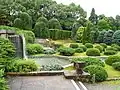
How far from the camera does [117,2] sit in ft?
120

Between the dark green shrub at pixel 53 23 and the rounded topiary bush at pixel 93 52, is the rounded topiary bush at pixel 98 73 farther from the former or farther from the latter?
the dark green shrub at pixel 53 23

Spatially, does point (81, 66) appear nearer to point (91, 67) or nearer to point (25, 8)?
point (91, 67)

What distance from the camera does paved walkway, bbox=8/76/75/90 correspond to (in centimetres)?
1015

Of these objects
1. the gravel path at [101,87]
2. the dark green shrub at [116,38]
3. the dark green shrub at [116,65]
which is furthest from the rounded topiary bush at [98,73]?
the dark green shrub at [116,38]

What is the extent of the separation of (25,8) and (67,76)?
78.4ft

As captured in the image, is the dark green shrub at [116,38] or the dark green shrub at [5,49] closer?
the dark green shrub at [5,49]

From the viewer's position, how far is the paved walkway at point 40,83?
10.1m

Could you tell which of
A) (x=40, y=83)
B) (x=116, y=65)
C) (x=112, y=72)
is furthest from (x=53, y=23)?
(x=40, y=83)

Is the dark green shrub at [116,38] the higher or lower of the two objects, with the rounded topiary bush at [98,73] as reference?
higher

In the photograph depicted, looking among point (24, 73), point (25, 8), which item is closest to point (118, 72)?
point (24, 73)

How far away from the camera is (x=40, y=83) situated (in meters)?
10.8

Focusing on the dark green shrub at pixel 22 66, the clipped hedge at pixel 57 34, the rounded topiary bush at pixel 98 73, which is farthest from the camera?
the clipped hedge at pixel 57 34

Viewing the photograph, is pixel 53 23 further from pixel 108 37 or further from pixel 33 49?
pixel 33 49

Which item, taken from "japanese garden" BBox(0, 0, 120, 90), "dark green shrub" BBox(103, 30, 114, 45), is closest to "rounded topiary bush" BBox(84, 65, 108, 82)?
"japanese garden" BBox(0, 0, 120, 90)
